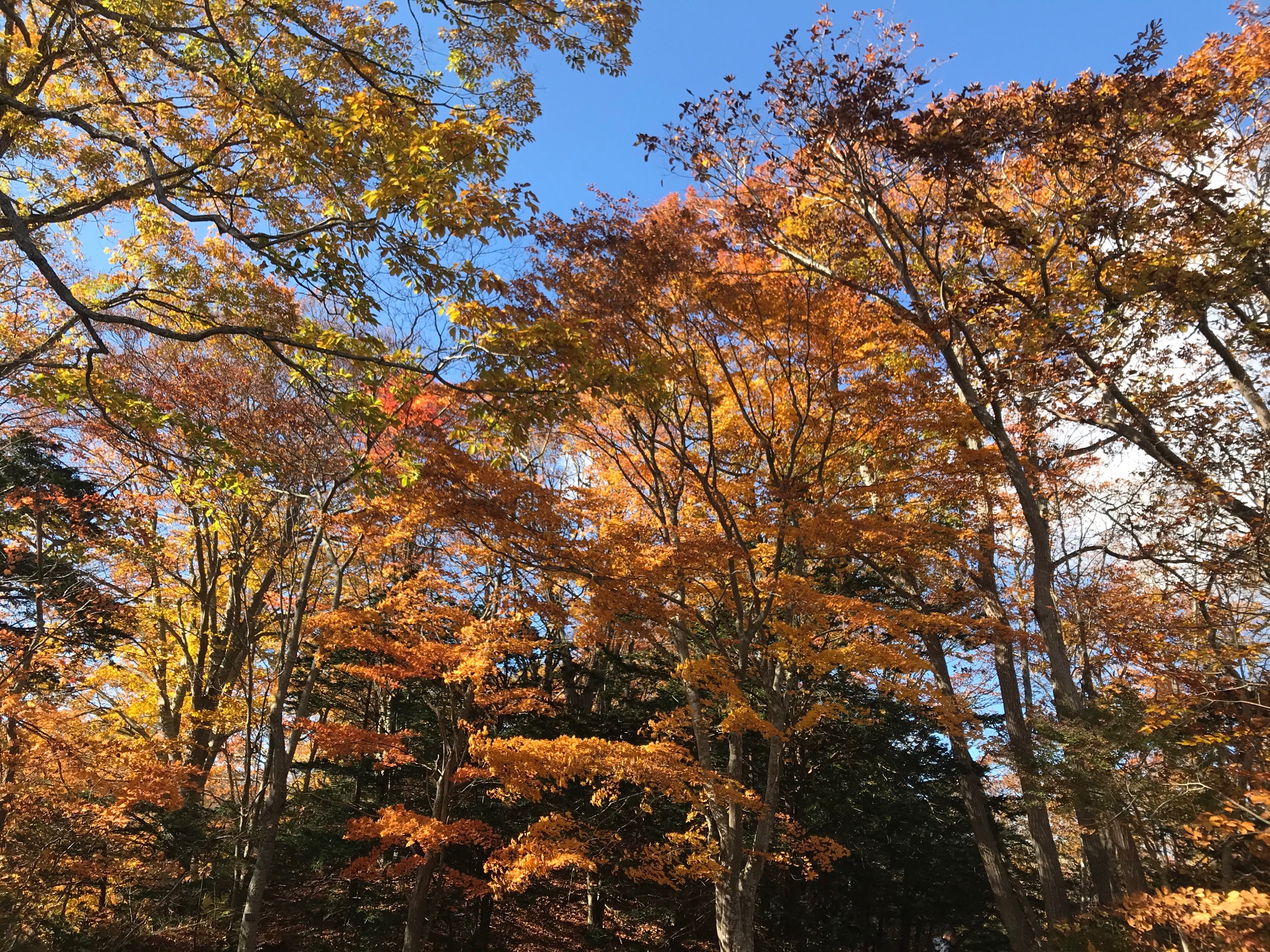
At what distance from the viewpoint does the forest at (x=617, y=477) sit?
4.70 meters

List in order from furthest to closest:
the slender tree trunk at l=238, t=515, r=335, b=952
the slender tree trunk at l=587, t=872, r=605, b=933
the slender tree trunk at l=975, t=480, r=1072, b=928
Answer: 1. the slender tree trunk at l=587, t=872, r=605, b=933
2. the slender tree trunk at l=975, t=480, r=1072, b=928
3. the slender tree trunk at l=238, t=515, r=335, b=952

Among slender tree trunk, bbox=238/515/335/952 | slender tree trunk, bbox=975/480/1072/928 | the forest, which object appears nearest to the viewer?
the forest

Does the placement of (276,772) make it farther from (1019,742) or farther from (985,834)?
(985,834)

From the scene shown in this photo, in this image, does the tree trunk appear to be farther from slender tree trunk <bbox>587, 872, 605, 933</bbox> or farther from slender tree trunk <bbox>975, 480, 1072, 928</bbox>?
slender tree trunk <bbox>975, 480, 1072, 928</bbox>

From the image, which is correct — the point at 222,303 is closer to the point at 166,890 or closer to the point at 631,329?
the point at 631,329

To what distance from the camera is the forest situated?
4703mm

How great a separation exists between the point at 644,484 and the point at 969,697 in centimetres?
830

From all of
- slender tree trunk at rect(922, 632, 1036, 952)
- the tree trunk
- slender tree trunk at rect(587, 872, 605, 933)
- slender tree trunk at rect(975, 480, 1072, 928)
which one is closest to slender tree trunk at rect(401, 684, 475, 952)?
the tree trunk

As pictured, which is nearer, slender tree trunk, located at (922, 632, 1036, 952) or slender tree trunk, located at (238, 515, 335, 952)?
slender tree trunk, located at (238, 515, 335, 952)

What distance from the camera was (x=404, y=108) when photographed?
14.3 ft

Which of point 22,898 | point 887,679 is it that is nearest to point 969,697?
point 887,679

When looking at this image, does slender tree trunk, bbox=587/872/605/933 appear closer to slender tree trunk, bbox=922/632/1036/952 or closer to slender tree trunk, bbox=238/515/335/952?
slender tree trunk, bbox=238/515/335/952

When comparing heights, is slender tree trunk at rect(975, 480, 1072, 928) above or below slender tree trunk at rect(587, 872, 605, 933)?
above

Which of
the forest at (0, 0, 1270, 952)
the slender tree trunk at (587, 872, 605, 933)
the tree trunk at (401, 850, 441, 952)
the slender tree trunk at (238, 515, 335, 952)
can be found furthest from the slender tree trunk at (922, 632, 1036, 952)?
the slender tree trunk at (238, 515, 335, 952)
